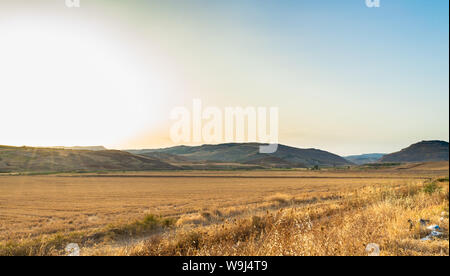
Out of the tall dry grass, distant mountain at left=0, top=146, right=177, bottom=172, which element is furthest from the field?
distant mountain at left=0, top=146, right=177, bottom=172

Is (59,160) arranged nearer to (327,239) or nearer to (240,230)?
(240,230)

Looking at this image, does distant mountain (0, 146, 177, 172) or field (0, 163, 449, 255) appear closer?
field (0, 163, 449, 255)

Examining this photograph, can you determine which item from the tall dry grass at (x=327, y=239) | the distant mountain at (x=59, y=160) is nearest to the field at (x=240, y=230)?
the tall dry grass at (x=327, y=239)

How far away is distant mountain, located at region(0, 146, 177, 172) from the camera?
1824 inches

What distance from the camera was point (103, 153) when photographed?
14262cm

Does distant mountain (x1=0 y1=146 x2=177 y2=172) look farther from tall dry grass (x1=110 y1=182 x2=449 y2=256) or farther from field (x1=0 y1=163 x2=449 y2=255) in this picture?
tall dry grass (x1=110 y1=182 x2=449 y2=256)

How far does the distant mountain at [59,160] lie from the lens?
152ft

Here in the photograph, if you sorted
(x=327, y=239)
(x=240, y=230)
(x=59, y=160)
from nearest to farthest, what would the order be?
(x=327, y=239) → (x=240, y=230) → (x=59, y=160)

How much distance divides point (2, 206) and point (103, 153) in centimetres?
12608

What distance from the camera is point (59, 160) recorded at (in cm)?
8506

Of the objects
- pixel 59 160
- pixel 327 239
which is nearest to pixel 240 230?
pixel 327 239

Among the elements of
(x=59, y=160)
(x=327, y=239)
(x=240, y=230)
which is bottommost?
(x=59, y=160)

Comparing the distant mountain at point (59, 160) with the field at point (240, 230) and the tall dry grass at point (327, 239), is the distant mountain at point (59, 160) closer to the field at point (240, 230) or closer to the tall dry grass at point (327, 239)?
the field at point (240, 230)
